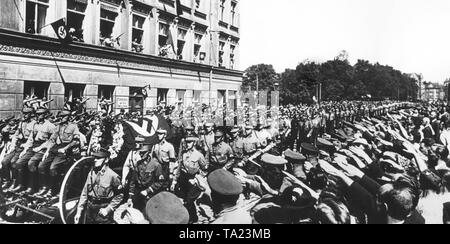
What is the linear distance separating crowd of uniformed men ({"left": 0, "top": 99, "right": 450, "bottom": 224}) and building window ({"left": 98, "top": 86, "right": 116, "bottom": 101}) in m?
0.35

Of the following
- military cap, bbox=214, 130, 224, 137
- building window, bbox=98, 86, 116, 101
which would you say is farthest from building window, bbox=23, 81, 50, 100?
military cap, bbox=214, 130, 224, 137

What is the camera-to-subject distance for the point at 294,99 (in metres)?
13.4

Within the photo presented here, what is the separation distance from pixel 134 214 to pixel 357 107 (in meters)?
11.1

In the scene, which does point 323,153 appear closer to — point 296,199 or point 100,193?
point 296,199

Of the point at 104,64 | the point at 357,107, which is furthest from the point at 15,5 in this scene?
the point at 357,107

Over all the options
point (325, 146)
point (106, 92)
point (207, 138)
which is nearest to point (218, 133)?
point (207, 138)

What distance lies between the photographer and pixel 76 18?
27.0 ft

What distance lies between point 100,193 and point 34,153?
215 cm

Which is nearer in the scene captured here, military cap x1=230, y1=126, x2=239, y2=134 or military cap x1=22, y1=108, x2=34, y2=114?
military cap x1=22, y1=108, x2=34, y2=114

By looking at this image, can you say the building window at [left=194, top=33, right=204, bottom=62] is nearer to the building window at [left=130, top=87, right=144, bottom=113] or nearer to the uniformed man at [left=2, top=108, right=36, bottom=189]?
the building window at [left=130, top=87, right=144, bottom=113]

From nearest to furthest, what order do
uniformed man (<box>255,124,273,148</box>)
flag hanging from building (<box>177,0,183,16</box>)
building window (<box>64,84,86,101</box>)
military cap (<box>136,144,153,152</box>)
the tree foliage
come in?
military cap (<box>136,144,153,152</box>), building window (<box>64,84,86,101</box>), uniformed man (<box>255,124,273,148</box>), flag hanging from building (<box>177,0,183,16</box>), the tree foliage

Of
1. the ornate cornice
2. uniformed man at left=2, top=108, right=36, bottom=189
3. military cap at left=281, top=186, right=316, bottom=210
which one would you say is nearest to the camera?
military cap at left=281, top=186, right=316, bottom=210

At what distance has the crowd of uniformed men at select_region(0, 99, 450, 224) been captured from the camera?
508 centimetres

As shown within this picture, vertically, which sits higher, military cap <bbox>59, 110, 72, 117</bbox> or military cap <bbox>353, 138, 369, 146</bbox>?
military cap <bbox>59, 110, 72, 117</bbox>
